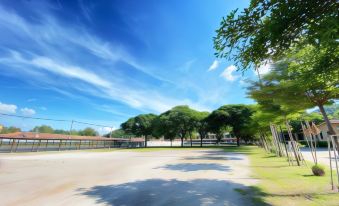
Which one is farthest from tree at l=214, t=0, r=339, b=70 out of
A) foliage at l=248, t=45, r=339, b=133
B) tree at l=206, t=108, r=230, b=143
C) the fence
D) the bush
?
tree at l=206, t=108, r=230, b=143

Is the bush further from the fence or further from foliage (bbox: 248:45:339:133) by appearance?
the fence

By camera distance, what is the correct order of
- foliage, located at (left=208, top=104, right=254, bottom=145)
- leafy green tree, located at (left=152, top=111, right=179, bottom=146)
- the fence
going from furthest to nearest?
leafy green tree, located at (left=152, top=111, right=179, bottom=146) → foliage, located at (left=208, top=104, right=254, bottom=145) → the fence

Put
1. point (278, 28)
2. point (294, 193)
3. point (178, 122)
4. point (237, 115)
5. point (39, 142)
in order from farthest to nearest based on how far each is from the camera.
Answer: point (178, 122), point (237, 115), point (39, 142), point (294, 193), point (278, 28)

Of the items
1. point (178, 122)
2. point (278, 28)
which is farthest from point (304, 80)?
point (178, 122)

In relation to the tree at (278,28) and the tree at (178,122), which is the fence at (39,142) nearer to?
the tree at (178,122)

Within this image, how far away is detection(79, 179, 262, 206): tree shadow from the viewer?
21.4 ft

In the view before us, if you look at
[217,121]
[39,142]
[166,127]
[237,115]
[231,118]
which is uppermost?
[237,115]

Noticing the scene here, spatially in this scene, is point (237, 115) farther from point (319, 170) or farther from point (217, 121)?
point (319, 170)

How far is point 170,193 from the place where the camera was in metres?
7.57

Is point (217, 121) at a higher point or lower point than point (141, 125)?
lower

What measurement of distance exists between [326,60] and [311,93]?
359 cm

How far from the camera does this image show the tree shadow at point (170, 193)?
6.54 meters

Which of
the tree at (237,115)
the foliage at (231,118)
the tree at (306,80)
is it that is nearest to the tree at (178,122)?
the foliage at (231,118)

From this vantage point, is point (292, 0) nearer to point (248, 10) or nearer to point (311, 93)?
point (248, 10)
